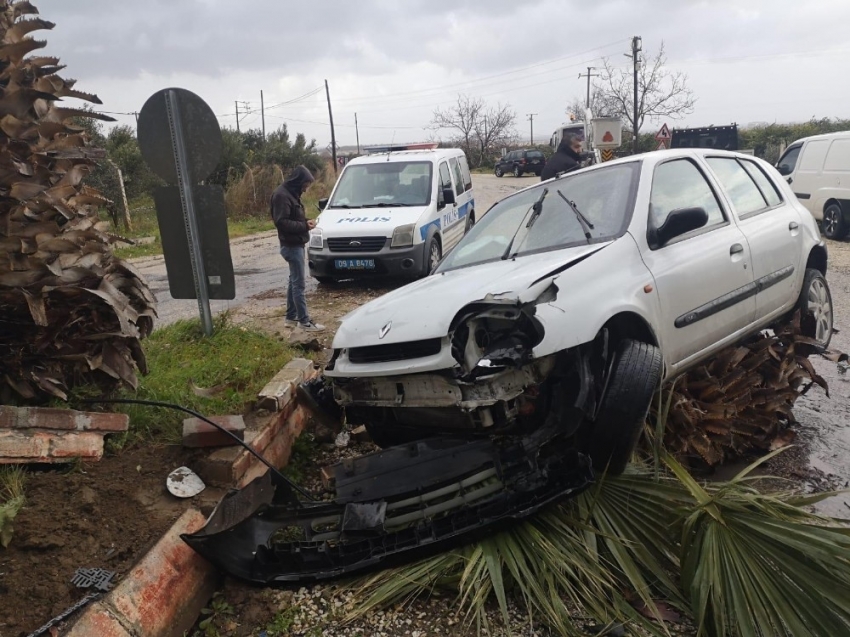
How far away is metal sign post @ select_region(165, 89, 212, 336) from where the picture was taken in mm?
4715

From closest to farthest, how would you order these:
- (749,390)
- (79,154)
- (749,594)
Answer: (749,594) < (79,154) < (749,390)

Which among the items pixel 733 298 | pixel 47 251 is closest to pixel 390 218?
pixel 733 298

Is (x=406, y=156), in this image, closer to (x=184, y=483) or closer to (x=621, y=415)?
(x=184, y=483)

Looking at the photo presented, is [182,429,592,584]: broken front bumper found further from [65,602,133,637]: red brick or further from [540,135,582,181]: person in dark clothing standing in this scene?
[540,135,582,181]: person in dark clothing standing

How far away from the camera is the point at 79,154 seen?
3557 mm

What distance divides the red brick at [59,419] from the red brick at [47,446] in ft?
0.10

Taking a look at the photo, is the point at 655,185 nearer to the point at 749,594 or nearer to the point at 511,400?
the point at 511,400

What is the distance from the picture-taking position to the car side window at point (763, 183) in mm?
5031

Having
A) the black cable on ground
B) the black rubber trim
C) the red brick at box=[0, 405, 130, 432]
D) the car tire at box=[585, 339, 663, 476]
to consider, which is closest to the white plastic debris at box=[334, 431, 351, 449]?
the black cable on ground

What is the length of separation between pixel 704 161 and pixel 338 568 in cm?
374

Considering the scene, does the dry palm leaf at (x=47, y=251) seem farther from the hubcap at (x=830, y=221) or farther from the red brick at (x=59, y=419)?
the hubcap at (x=830, y=221)

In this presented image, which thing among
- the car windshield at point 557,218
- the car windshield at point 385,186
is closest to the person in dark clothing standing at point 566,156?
the car windshield at point 385,186

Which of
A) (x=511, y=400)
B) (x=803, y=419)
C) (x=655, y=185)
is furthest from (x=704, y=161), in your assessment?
(x=511, y=400)

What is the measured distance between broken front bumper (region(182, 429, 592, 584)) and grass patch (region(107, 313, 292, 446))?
2.88 feet
